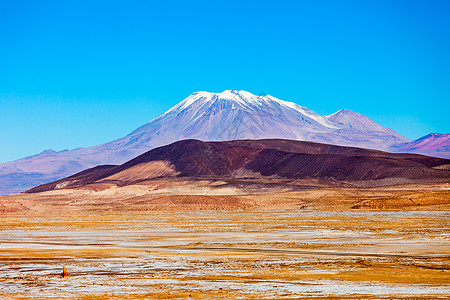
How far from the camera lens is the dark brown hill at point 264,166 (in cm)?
11956

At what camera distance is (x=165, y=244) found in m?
30.6

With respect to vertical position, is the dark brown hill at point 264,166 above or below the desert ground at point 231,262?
above

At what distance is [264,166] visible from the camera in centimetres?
14188

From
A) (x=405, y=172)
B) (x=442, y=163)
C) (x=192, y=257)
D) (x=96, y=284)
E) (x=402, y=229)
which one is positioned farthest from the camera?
(x=442, y=163)

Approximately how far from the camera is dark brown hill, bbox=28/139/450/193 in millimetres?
119562

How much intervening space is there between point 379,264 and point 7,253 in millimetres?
15384

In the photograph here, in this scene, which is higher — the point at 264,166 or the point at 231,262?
the point at 264,166

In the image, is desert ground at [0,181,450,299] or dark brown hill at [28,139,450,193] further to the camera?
dark brown hill at [28,139,450,193]

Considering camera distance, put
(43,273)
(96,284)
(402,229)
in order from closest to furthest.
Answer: (96,284)
(43,273)
(402,229)

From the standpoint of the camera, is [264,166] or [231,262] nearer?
[231,262]

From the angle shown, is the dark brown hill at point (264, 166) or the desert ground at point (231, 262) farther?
the dark brown hill at point (264, 166)

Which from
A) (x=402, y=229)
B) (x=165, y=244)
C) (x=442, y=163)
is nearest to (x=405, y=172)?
(x=442, y=163)

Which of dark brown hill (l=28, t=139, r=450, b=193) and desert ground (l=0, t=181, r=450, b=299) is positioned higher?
dark brown hill (l=28, t=139, r=450, b=193)

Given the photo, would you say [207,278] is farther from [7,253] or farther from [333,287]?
[7,253]
